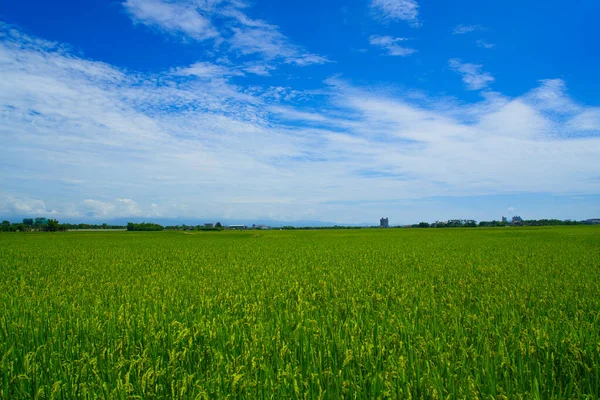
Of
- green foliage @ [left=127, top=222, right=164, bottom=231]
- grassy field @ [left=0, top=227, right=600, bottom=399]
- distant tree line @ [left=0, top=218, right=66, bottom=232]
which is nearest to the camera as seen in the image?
grassy field @ [left=0, top=227, right=600, bottom=399]

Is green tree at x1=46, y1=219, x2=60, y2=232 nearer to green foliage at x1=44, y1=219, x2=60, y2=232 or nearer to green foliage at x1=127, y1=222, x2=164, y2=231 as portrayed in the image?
green foliage at x1=44, y1=219, x2=60, y2=232

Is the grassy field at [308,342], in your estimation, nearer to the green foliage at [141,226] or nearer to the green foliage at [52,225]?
the green foliage at [141,226]

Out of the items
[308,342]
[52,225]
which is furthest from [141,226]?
[308,342]

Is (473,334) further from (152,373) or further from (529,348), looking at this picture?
(152,373)

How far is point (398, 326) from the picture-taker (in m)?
5.29

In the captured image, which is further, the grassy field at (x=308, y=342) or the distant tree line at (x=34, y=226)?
the distant tree line at (x=34, y=226)

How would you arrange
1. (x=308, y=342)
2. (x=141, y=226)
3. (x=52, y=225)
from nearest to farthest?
1. (x=308, y=342)
2. (x=52, y=225)
3. (x=141, y=226)

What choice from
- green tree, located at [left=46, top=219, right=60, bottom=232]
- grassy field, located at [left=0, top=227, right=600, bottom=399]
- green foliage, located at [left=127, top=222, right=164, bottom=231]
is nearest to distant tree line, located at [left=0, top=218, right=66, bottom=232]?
green tree, located at [left=46, top=219, right=60, bottom=232]

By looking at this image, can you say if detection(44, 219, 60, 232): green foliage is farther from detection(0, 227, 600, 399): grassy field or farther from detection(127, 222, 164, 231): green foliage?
detection(0, 227, 600, 399): grassy field

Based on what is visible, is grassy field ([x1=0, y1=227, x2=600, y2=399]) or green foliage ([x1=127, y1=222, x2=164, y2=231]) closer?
grassy field ([x1=0, y1=227, x2=600, y2=399])

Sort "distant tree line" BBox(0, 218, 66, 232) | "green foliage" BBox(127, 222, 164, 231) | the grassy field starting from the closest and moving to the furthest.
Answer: the grassy field
"distant tree line" BBox(0, 218, 66, 232)
"green foliage" BBox(127, 222, 164, 231)

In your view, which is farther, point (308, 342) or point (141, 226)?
point (141, 226)

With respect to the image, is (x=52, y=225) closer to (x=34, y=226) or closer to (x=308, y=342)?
(x=34, y=226)

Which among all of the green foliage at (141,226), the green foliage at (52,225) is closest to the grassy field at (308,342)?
the green foliage at (141,226)
